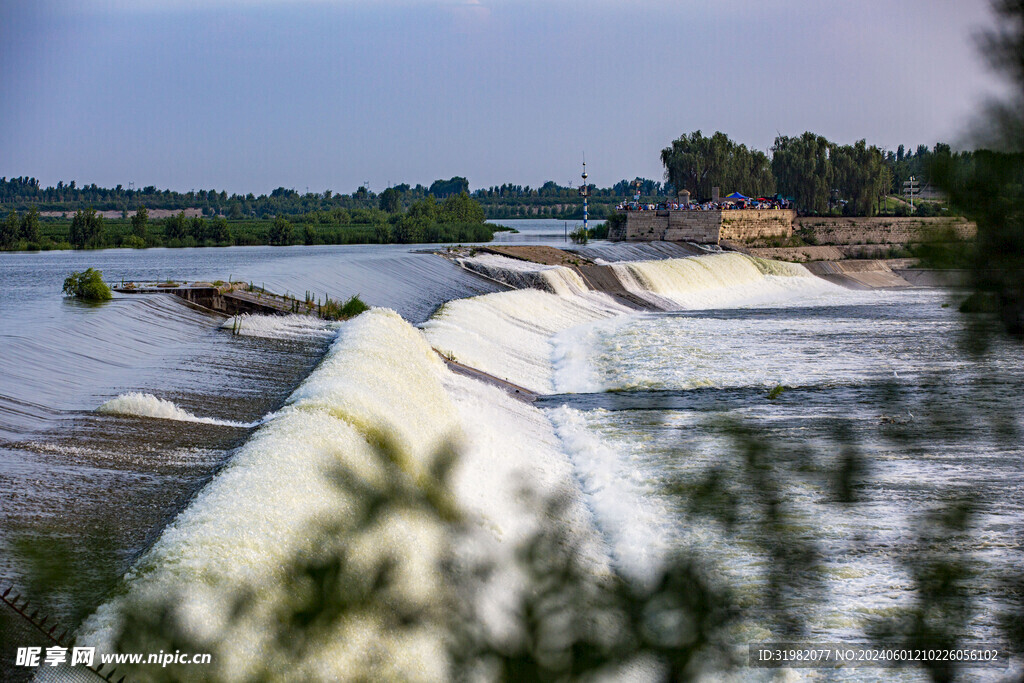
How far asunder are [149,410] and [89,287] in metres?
11.2

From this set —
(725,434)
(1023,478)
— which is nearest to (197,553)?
(725,434)

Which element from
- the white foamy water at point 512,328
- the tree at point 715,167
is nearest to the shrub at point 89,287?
the white foamy water at point 512,328

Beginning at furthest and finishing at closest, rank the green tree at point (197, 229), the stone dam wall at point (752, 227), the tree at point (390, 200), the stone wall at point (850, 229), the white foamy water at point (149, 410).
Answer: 1. the tree at point (390, 200)
2. the green tree at point (197, 229)
3. the stone wall at point (850, 229)
4. the stone dam wall at point (752, 227)
5. the white foamy water at point (149, 410)

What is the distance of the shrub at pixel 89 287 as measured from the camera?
1894cm

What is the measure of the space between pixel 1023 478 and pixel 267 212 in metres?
138

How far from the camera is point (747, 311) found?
29.6 m

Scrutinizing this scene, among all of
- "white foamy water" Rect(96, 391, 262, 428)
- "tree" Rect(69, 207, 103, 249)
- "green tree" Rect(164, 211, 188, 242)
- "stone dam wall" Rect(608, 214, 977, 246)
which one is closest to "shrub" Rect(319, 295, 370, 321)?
"white foamy water" Rect(96, 391, 262, 428)

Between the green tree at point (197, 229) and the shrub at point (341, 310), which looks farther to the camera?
the green tree at point (197, 229)

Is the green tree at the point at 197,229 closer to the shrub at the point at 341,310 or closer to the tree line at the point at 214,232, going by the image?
the tree line at the point at 214,232

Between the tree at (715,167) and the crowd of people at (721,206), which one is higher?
the tree at (715,167)

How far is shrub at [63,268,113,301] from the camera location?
1894 centimetres

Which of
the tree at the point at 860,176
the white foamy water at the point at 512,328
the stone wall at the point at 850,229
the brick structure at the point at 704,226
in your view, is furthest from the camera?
the tree at the point at 860,176

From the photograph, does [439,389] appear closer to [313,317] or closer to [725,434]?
[313,317]

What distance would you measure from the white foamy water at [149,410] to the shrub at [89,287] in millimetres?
10334
